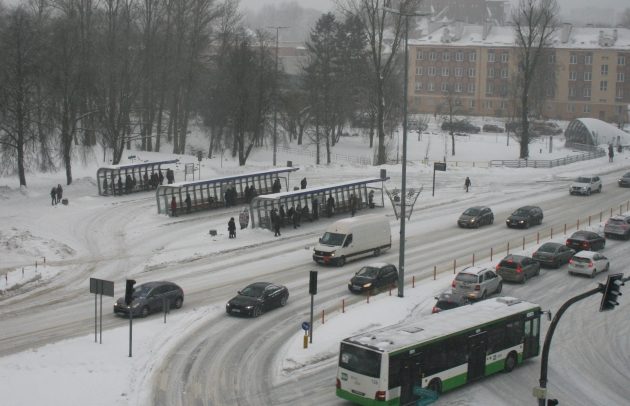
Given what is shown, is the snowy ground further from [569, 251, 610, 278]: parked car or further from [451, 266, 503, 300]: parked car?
Answer: [569, 251, 610, 278]: parked car

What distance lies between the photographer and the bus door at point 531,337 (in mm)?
25859

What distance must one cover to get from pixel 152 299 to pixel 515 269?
1617cm

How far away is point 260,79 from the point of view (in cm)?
7581

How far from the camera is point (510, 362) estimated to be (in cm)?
2531

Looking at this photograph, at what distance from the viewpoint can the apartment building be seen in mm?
127062

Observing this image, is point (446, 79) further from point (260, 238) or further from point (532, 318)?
point (532, 318)

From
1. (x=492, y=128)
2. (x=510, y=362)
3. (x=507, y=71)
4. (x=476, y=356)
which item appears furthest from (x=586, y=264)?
(x=507, y=71)

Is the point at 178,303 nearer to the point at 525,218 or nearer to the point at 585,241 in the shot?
the point at 585,241

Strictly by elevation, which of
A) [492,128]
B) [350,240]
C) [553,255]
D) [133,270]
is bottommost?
[133,270]

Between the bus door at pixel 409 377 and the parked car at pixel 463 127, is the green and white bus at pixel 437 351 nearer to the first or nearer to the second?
the bus door at pixel 409 377

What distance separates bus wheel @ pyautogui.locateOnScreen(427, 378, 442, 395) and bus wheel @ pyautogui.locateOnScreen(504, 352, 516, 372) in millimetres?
3411

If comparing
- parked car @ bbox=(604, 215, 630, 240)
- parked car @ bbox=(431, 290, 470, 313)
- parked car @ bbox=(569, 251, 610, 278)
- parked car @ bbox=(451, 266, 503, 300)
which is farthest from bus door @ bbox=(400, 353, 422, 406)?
parked car @ bbox=(604, 215, 630, 240)

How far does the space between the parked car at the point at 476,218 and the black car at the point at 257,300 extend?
816 inches

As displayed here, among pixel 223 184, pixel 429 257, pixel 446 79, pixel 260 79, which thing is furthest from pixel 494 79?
pixel 429 257
